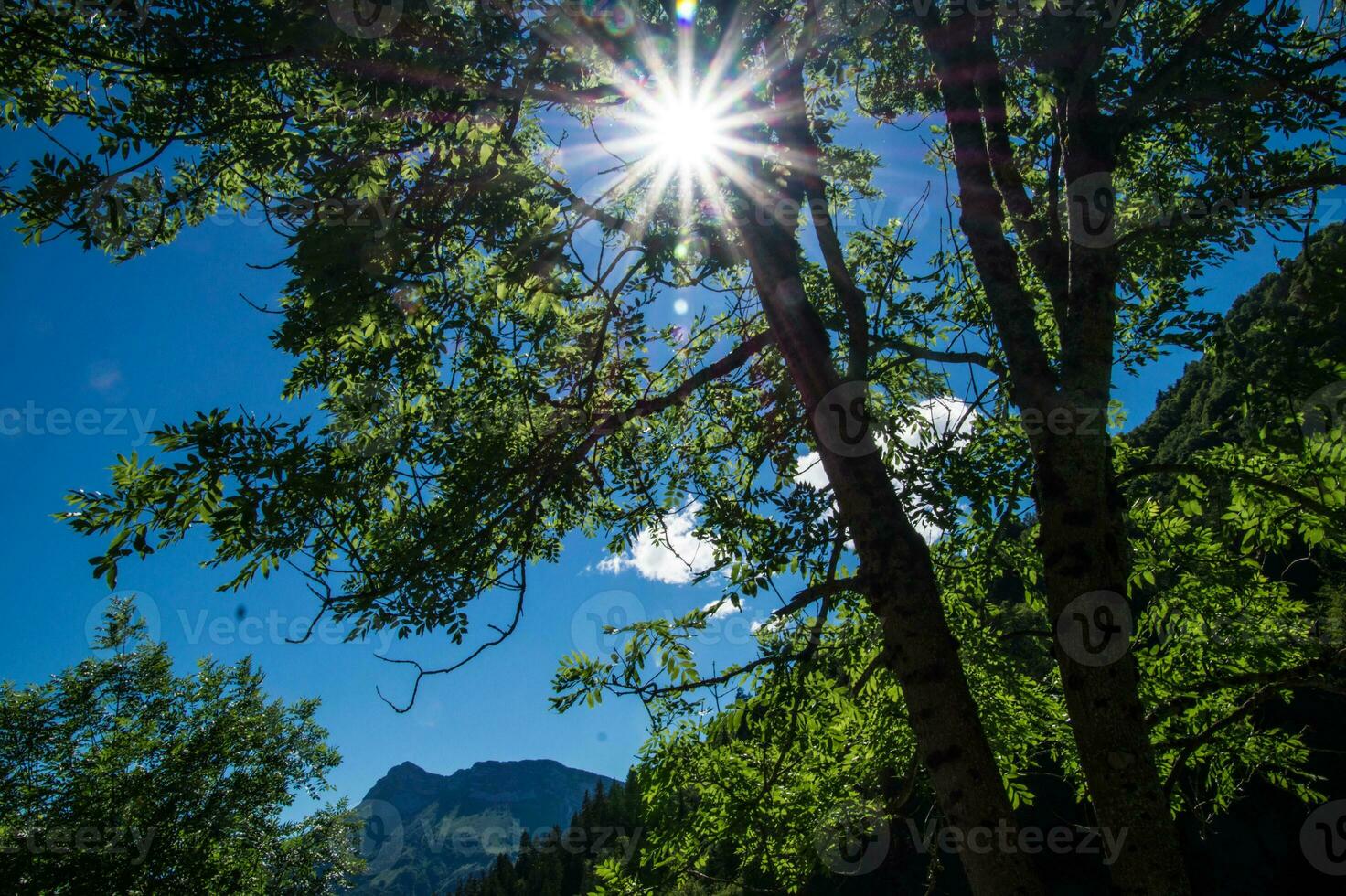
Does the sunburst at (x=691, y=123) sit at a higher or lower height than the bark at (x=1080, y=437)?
higher

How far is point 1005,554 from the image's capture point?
6.60m

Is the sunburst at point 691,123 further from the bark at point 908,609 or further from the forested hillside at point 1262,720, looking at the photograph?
the forested hillside at point 1262,720

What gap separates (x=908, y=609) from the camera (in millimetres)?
4031

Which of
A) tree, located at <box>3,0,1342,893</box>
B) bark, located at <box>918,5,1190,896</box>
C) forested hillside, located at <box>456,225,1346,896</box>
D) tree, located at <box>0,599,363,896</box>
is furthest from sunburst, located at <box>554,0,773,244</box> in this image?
tree, located at <box>0,599,363,896</box>

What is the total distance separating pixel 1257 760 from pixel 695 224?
646 cm

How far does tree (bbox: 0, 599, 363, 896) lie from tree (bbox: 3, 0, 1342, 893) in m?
19.5

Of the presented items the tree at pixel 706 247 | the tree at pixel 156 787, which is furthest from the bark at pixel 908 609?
the tree at pixel 156 787

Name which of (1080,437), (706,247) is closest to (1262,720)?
(1080,437)

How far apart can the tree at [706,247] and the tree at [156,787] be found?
1946 centimetres

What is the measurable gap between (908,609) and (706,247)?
2.92 meters

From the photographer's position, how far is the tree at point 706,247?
3861mm

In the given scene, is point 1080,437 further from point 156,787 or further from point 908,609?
point 156,787

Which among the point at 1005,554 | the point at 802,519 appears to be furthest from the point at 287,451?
the point at 1005,554

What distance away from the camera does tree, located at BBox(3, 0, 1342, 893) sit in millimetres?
3861
